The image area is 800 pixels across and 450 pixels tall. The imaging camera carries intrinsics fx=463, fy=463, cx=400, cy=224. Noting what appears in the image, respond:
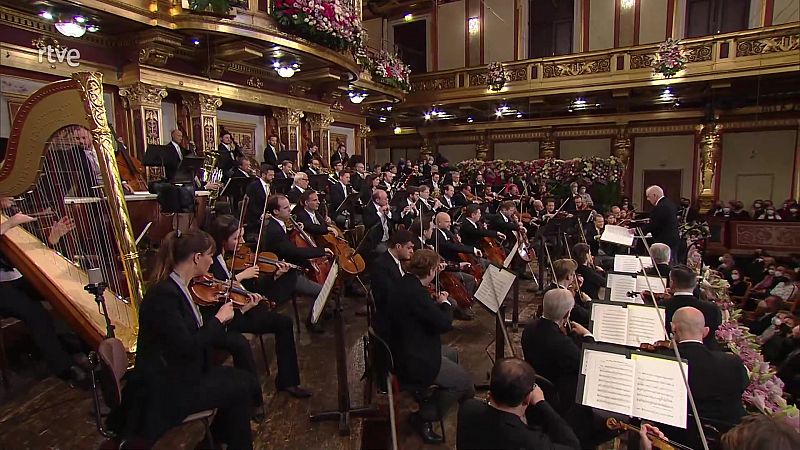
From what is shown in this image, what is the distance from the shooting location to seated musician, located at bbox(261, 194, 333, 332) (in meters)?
4.81

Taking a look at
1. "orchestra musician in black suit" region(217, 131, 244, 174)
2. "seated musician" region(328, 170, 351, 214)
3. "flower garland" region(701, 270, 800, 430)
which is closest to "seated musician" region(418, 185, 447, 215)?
"seated musician" region(328, 170, 351, 214)

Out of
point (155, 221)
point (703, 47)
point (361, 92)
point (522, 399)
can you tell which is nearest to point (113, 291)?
point (155, 221)

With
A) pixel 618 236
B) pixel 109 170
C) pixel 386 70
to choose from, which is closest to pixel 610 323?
pixel 618 236

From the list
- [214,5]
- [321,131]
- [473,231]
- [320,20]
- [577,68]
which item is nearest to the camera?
[473,231]

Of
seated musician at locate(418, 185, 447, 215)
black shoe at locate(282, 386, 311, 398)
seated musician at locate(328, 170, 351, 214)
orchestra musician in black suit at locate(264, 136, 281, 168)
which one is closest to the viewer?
black shoe at locate(282, 386, 311, 398)

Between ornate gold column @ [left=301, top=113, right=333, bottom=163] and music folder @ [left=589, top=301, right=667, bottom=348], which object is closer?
music folder @ [left=589, top=301, right=667, bottom=348]

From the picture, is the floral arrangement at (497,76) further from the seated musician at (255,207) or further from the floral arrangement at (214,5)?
the seated musician at (255,207)

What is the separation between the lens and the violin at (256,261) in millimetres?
4310

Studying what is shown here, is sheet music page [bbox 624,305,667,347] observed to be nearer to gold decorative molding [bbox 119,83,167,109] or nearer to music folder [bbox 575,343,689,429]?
music folder [bbox 575,343,689,429]

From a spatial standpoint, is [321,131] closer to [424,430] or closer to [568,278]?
[568,278]

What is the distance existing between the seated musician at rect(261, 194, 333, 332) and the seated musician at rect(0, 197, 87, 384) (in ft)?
5.68

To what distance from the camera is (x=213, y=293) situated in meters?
3.29

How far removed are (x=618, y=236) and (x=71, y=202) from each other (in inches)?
237

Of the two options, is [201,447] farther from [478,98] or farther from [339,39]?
[478,98]
